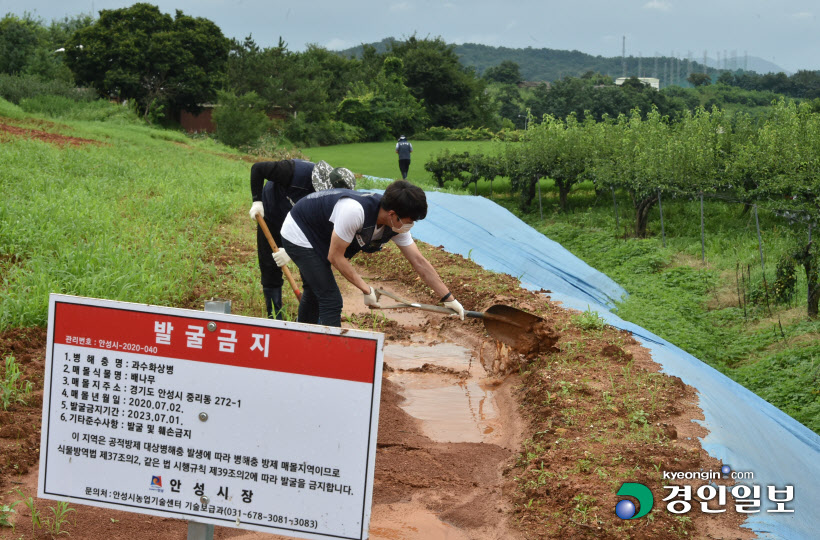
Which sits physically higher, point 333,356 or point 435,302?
point 333,356

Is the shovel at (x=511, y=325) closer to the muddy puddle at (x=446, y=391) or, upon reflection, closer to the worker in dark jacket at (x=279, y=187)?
the muddy puddle at (x=446, y=391)

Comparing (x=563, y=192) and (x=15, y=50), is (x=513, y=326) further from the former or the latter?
(x=15, y=50)

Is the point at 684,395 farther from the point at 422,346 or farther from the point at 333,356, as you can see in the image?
the point at 333,356

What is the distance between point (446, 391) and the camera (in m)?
5.66

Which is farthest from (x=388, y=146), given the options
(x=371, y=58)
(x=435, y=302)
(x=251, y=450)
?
(x=251, y=450)

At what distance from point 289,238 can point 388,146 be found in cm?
3560

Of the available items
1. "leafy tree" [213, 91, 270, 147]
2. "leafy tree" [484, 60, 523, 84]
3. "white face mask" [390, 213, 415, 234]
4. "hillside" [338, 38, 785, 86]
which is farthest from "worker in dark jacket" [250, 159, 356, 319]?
"hillside" [338, 38, 785, 86]

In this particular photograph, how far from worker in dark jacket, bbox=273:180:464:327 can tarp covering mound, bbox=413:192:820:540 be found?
186 centimetres

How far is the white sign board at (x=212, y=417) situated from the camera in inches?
73.0

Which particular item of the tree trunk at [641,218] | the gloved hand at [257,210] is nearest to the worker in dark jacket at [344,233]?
the gloved hand at [257,210]

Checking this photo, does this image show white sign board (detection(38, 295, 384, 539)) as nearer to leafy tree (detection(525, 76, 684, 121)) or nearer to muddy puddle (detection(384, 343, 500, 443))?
muddy puddle (detection(384, 343, 500, 443))

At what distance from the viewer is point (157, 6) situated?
35.0 meters

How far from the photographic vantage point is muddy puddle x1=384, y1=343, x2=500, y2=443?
497cm

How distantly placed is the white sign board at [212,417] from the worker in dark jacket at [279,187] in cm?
275
